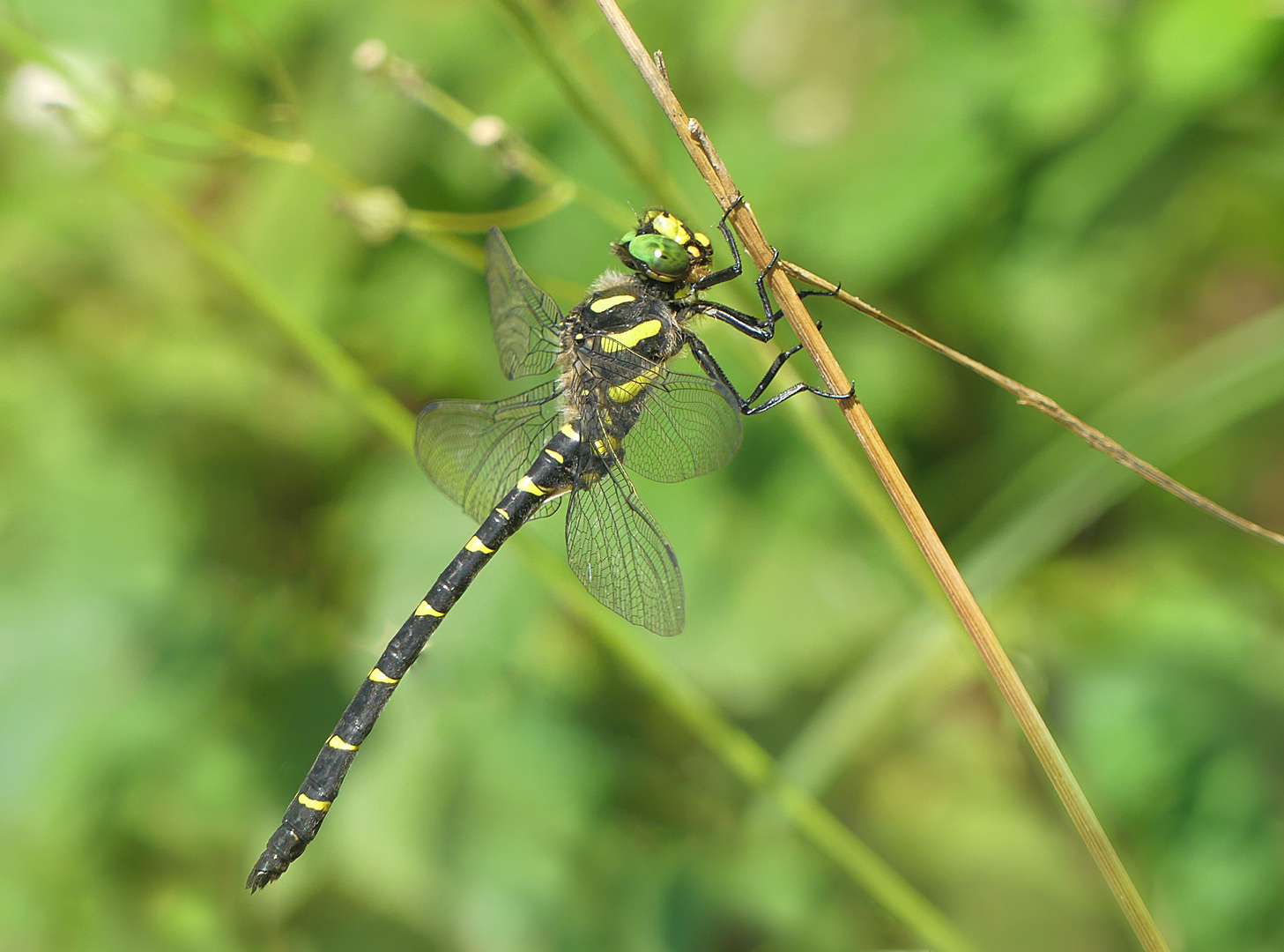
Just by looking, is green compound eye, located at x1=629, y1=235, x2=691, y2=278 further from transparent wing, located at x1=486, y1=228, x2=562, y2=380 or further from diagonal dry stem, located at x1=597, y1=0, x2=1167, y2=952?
diagonal dry stem, located at x1=597, y1=0, x2=1167, y2=952

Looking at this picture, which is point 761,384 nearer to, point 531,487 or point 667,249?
point 667,249

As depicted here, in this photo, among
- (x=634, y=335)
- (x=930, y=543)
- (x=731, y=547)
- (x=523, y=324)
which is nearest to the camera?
(x=930, y=543)

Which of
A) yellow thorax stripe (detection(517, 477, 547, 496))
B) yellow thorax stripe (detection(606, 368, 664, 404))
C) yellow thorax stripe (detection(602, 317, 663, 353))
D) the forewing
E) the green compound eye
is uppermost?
the green compound eye

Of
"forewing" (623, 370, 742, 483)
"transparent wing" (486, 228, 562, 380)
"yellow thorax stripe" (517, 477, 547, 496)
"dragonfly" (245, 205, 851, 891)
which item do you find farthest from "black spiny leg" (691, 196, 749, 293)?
"yellow thorax stripe" (517, 477, 547, 496)

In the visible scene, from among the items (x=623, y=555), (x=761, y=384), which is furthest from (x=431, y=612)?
(x=761, y=384)

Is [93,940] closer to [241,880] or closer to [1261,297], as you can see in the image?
[241,880]

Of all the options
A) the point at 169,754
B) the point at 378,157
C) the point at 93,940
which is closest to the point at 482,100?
the point at 378,157

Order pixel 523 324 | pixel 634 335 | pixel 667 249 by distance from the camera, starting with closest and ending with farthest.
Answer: pixel 667 249
pixel 634 335
pixel 523 324
